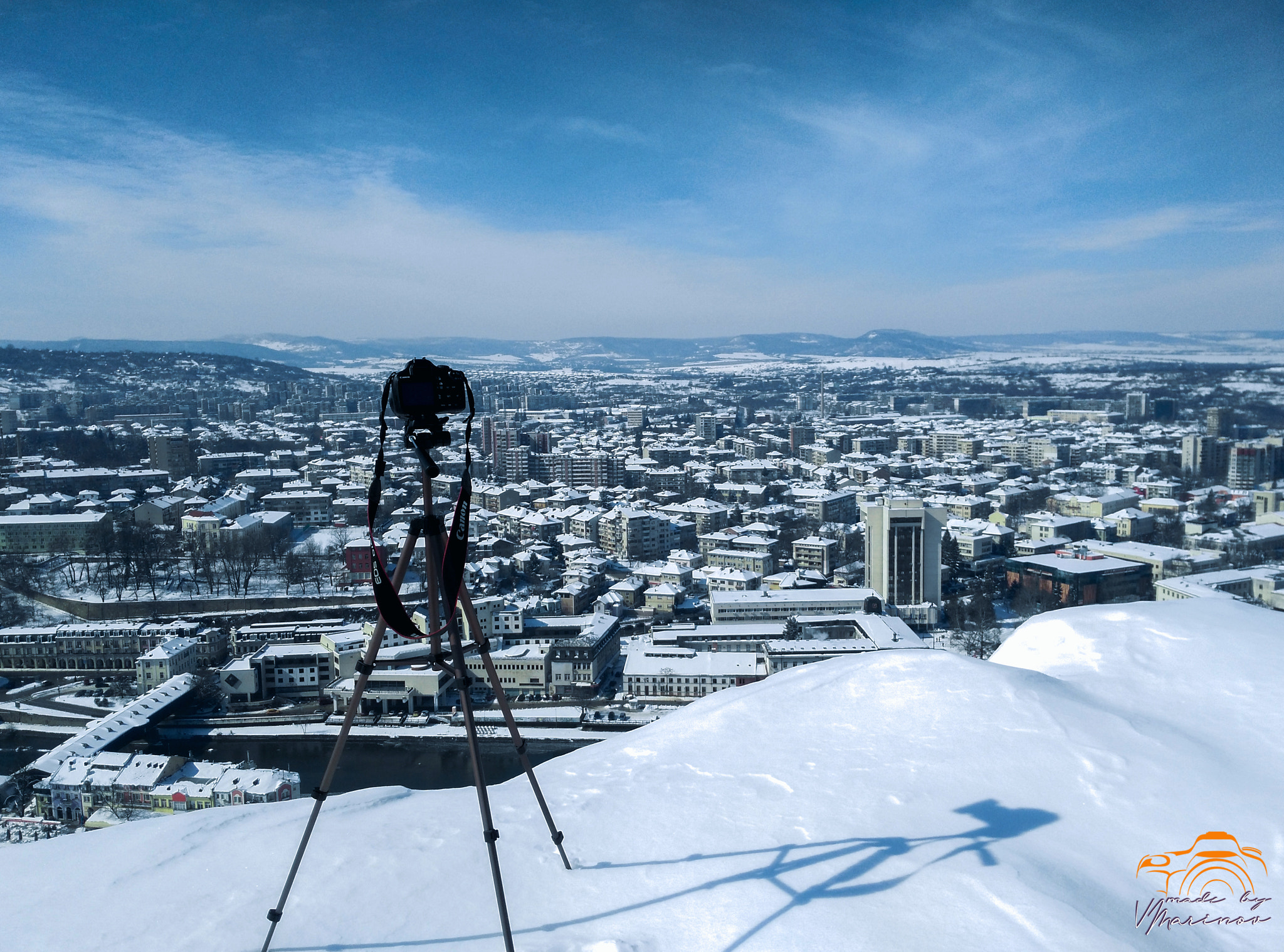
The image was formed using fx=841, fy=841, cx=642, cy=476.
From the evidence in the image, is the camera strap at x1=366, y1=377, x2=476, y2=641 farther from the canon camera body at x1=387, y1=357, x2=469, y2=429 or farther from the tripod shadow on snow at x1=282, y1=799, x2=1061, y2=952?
the tripod shadow on snow at x1=282, y1=799, x2=1061, y2=952

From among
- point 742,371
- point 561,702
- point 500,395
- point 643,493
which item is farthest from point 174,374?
point 561,702

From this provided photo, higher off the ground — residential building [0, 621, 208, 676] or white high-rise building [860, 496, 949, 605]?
white high-rise building [860, 496, 949, 605]

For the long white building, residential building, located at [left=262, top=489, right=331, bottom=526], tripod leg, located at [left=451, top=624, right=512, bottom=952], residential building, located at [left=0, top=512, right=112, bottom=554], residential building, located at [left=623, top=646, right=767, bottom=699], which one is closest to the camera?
tripod leg, located at [left=451, top=624, right=512, bottom=952]

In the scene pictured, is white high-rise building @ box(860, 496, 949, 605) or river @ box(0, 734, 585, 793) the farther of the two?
white high-rise building @ box(860, 496, 949, 605)

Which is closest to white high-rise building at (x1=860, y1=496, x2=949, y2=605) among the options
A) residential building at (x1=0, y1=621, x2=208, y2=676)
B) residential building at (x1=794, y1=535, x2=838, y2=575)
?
residential building at (x1=794, y1=535, x2=838, y2=575)

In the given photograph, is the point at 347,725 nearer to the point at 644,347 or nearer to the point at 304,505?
the point at 304,505

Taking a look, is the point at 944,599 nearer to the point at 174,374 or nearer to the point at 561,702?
the point at 561,702

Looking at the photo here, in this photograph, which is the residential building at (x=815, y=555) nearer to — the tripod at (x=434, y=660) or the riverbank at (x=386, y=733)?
the riverbank at (x=386, y=733)

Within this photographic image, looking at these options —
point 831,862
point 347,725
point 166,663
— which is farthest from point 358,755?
point 831,862
